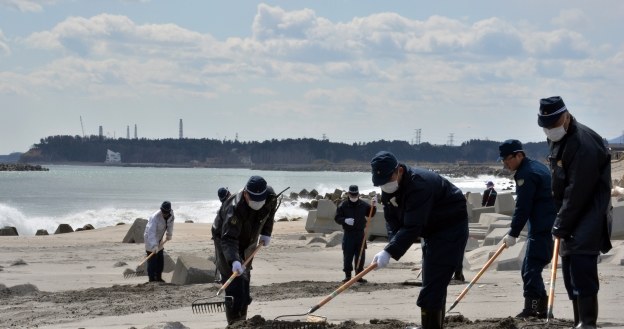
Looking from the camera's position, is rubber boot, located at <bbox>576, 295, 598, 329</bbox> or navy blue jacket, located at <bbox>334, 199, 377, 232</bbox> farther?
navy blue jacket, located at <bbox>334, 199, 377, 232</bbox>

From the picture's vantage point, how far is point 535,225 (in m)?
9.22

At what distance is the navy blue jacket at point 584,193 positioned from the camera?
24.3 feet

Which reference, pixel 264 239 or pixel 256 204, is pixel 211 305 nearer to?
pixel 264 239

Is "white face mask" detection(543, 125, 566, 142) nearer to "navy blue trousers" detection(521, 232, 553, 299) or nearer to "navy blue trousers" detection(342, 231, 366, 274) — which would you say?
"navy blue trousers" detection(521, 232, 553, 299)

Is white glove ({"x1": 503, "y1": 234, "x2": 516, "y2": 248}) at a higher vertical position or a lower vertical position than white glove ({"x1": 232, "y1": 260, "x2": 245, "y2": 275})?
higher

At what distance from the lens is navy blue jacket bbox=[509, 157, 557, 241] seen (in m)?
9.20

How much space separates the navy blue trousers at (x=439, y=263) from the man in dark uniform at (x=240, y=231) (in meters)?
2.04

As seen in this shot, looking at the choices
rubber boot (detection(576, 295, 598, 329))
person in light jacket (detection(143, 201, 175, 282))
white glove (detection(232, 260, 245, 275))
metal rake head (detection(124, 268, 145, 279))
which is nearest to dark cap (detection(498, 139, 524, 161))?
rubber boot (detection(576, 295, 598, 329))

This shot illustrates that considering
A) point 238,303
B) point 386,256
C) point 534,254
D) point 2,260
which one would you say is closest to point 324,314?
point 238,303

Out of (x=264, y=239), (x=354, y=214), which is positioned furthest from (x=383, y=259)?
(x=354, y=214)

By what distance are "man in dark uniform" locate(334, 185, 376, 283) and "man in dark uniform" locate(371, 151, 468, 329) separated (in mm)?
7299

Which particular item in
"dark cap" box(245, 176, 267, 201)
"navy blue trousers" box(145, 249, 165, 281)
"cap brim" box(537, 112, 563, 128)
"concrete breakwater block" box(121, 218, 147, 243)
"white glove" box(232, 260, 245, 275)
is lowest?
"concrete breakwater block" box(121, 218, 147, 243)

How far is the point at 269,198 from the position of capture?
9.36 meters

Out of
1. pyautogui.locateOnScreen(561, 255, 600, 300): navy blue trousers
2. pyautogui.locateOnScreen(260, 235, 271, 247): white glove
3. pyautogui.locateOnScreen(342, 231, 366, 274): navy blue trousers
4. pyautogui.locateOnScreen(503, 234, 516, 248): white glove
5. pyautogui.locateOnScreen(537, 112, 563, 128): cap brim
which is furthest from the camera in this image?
pyautogui.locateOnScreen(342, 231, 366, 274): navy blue trousers
